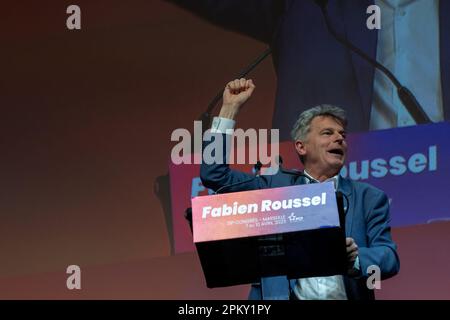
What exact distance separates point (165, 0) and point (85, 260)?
1.23m

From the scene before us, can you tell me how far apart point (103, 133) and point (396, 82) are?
130cm

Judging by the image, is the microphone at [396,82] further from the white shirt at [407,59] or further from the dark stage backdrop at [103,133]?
the dark stage backdrop at [103,133]

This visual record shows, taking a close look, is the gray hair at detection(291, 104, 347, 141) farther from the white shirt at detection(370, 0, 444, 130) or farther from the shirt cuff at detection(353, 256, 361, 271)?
the white shirt at detection(370, 0, 444, 130)

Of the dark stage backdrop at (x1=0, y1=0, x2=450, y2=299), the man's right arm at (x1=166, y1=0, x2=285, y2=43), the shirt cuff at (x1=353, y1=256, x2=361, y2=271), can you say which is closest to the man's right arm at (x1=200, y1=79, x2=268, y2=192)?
the shirt cuff at (x1=353, y1=256, x2=361, y2=271)

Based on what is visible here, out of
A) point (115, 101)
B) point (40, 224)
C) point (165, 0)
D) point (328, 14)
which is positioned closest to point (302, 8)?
point (328, 14)

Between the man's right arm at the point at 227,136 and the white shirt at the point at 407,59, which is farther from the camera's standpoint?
the white shirt at the point at 407,59

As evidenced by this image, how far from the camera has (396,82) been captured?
13.7 feet

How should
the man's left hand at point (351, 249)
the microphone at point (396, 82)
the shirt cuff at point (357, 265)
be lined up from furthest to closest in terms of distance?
1. the microphone at point (396, 82)
2. the shirt cuff at point (357, 265)
3. the man's left hand at point (351, 249)

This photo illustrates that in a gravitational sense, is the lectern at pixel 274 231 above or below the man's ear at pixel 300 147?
below

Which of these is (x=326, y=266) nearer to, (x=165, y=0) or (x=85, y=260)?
(x=85, y=260)

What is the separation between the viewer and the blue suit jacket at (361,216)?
3.03 m

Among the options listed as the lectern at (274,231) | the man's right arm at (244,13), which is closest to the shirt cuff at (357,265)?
the lectern at (274,231)

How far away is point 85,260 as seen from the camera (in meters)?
4.19

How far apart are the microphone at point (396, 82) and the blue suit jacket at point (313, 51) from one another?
0.06ft
